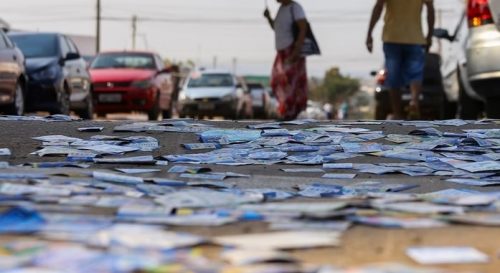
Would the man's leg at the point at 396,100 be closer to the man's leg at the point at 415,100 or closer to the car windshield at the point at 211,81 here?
the man's leg at the point at 415,100

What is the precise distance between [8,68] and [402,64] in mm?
4576

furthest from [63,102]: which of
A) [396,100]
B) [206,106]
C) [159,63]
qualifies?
[206,106]

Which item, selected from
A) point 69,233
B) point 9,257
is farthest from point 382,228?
point 9,257

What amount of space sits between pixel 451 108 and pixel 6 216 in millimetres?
9972

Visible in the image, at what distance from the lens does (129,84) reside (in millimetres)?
15766

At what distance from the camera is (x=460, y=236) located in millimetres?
3344

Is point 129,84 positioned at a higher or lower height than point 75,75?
lower

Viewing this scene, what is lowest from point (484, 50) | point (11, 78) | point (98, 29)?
point (11, 78)

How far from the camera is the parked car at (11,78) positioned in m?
9.73

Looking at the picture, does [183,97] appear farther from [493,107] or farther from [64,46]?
[493,107]

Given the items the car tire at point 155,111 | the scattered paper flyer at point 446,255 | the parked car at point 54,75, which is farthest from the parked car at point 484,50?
the car tire at point 155,111

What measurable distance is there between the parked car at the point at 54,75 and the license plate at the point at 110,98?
1.73 metres

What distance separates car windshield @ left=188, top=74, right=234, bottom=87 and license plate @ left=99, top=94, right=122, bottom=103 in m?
5.45

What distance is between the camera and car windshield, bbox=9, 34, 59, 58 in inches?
480
